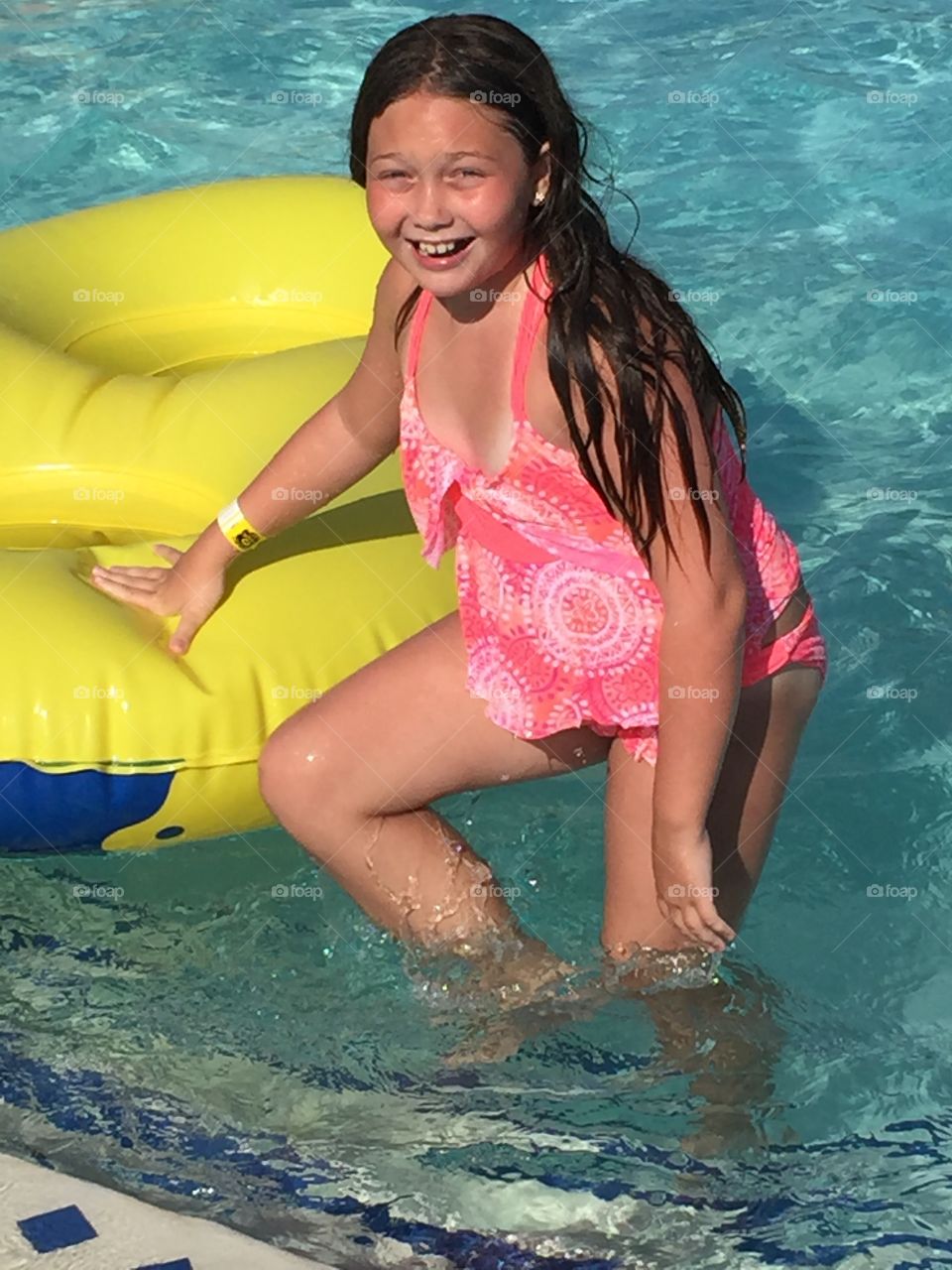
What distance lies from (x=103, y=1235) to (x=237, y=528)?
1.01m

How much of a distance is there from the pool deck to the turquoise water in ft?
0.58

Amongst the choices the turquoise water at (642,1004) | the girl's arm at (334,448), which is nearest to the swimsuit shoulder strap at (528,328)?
the girl's arm at (334,448)

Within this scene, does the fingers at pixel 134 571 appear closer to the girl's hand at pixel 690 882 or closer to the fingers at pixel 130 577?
the fingers at pixel 130 577

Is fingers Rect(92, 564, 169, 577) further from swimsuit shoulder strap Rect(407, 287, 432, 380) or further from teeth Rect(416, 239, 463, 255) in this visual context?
teeth Rect(416, 239, 463, 255)

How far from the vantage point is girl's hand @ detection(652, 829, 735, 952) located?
225 centimetres

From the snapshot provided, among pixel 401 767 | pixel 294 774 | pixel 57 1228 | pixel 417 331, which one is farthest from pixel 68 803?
pixel 417 331

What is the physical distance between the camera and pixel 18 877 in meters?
3.11

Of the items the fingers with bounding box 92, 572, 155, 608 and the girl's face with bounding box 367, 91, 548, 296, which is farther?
the fingers with bounding box 92, 572, 155, 608

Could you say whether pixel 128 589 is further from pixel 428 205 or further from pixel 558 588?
pixel 428 205

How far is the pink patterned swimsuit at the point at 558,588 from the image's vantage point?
2254 mm

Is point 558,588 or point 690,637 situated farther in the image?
point 558,588

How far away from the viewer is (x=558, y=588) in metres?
2.30

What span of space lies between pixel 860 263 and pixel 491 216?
3.07 metres

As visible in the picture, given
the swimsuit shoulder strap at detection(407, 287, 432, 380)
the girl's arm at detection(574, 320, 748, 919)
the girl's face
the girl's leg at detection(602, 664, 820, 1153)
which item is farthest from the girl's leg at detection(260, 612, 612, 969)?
the girl's face
